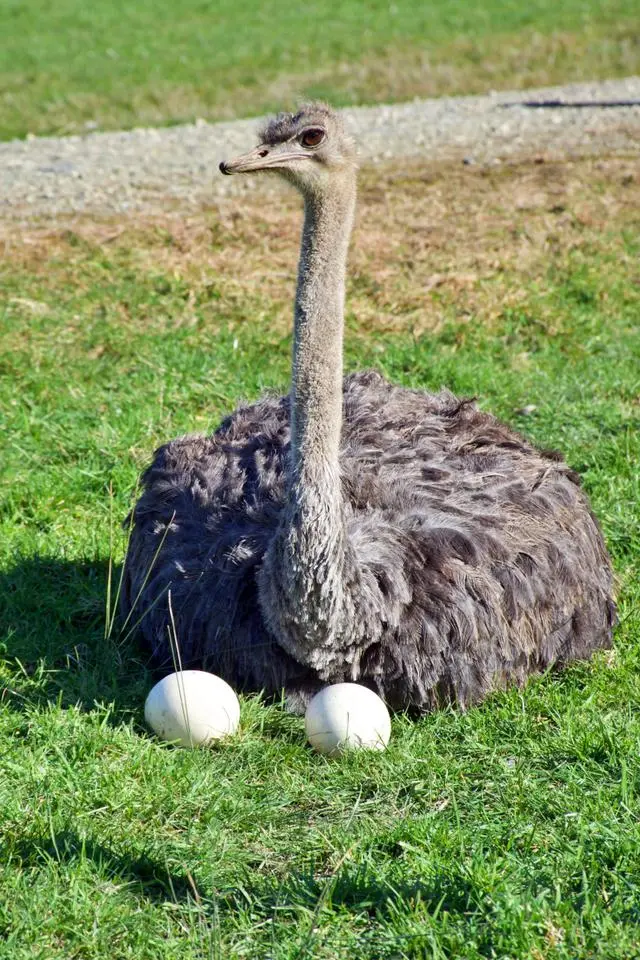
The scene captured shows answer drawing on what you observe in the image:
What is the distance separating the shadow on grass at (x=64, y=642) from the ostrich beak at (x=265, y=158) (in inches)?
63.4

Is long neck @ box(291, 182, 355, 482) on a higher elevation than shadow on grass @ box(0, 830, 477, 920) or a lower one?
higher

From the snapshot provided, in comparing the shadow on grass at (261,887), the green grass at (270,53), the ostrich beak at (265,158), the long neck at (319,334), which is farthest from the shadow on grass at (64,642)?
the green grass at (270,53)

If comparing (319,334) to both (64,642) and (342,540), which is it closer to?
(342,540)

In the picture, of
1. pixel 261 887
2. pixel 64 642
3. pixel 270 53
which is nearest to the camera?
pixel 261 887

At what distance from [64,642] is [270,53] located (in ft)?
49.0

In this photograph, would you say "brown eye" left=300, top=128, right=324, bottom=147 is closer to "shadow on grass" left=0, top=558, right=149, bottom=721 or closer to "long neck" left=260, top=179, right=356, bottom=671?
"long neck" left=260, top=179, right=356, bottom=671

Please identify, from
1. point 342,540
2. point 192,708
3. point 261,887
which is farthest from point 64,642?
point 261,887

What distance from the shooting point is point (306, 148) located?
387 cm

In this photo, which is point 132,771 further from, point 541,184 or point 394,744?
point 541,184

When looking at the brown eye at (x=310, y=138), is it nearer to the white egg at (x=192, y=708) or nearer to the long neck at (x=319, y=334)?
the long neck at (x=319, y=334)

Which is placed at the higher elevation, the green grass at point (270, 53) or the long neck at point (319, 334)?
the green grass at point (270, 53)

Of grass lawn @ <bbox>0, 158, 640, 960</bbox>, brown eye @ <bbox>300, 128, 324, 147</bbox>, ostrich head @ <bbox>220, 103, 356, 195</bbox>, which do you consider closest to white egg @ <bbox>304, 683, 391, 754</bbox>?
grass lawn @ <bbox>0, 158, 640, 960</bbox>

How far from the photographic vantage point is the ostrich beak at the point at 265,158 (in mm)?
3729

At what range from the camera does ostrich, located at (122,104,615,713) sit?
3.96 metres
